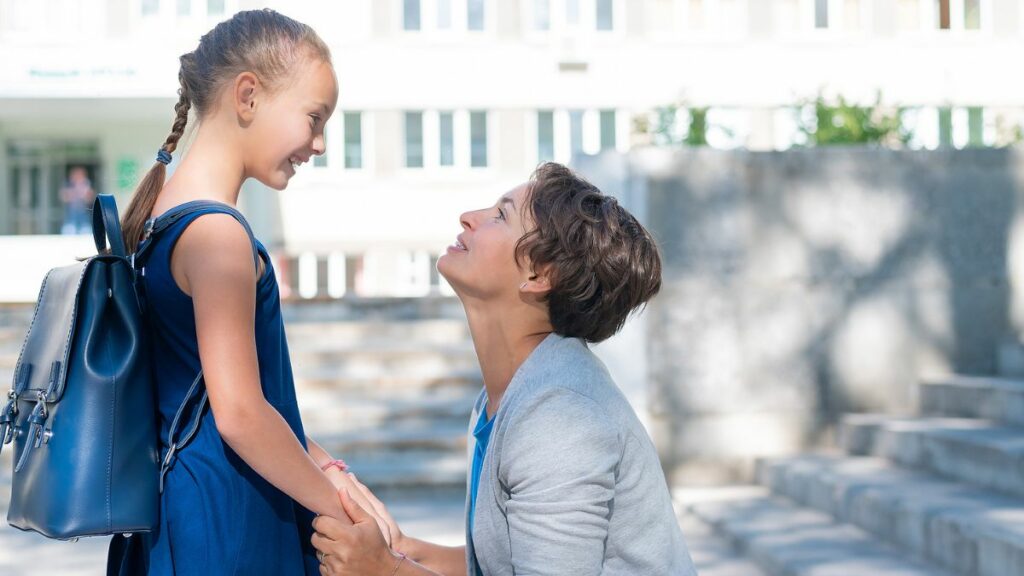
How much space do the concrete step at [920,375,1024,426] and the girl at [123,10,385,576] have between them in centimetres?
427

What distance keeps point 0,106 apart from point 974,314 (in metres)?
27.4

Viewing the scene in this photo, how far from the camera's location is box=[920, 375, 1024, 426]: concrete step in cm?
568

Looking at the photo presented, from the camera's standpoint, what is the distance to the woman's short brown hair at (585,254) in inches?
74.7

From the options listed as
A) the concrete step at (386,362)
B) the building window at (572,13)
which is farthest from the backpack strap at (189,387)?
the building window at (572,13)

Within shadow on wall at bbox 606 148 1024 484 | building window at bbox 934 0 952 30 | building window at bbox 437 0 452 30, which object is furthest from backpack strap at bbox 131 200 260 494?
building window at bbox 934 0 952 30

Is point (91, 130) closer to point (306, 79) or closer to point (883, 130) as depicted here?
point (883, 130)

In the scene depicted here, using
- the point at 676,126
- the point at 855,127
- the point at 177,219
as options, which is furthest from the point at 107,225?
the point at 855,127

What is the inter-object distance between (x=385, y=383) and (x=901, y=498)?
15.3 ft

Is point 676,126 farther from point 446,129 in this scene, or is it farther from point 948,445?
point 446,129

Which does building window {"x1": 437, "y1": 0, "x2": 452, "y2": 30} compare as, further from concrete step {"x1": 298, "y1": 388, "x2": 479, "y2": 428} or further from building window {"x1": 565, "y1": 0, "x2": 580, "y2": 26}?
concrete step {"x1": 298, "y1": 388, "x2": 479, "y2": 428}

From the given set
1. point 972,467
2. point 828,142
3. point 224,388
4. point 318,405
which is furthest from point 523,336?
point 318,405

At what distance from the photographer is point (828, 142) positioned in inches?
294

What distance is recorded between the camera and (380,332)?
32.6 feet

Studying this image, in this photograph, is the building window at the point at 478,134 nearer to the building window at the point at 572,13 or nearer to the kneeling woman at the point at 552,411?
the building window at the point at 572,13
